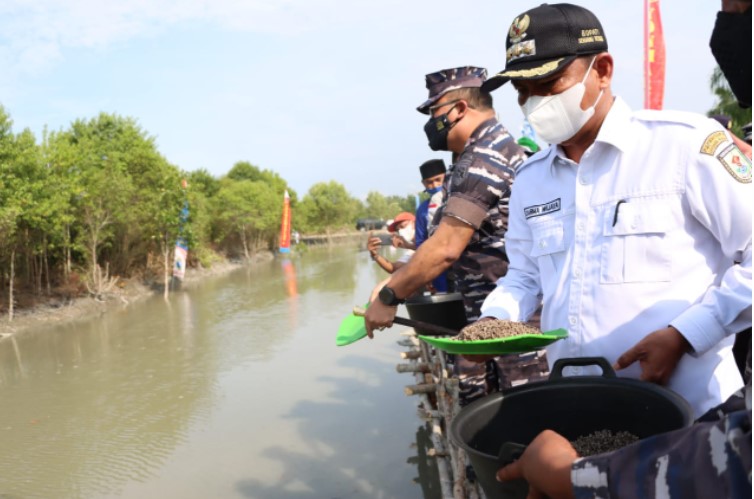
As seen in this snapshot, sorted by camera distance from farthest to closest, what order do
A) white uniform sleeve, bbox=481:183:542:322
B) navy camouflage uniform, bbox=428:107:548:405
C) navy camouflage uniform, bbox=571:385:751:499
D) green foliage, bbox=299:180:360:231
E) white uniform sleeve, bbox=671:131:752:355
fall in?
green foliage, bbox=299:180:360:231 → navy camouflage uniform, bbox=428:107:548:405 → white uniform sleeve, bbox=481:183:542:322 → white uniform sleeve, bbox=671:131:752:355 → navy camouflage uniform, bbox=571:385:751:499

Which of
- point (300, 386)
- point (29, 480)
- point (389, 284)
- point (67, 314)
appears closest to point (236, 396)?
point (300, 386)

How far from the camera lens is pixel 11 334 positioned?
1234 cm

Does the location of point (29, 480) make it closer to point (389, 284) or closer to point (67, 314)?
point (389, 284)

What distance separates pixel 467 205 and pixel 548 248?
85 cm

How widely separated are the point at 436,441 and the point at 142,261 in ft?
57.7

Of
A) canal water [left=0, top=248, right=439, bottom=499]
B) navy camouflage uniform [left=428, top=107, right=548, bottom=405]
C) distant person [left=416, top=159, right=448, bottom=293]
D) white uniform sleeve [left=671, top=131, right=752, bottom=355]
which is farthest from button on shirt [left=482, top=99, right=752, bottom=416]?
canal water [left=0, top=248, right=439, bottom=499]

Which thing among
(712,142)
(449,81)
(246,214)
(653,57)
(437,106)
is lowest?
(712,142)

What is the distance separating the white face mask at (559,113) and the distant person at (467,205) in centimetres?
84

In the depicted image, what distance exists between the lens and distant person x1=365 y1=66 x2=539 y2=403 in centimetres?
246

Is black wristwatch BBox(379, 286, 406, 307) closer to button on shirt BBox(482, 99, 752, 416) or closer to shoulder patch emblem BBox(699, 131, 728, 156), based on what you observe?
button on shirt BBox(482, 99, 752, 416)

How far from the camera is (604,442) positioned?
143cm

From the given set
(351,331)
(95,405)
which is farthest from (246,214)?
(351,331)

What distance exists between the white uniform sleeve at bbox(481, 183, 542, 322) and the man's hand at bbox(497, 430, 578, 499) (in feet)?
2.54

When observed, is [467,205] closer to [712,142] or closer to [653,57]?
[712,142]
